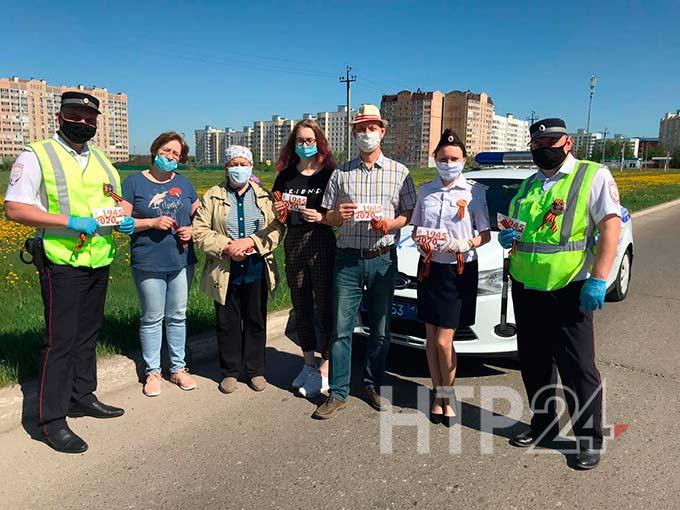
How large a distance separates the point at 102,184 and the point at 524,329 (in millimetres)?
2799

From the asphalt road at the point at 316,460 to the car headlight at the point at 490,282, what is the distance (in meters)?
0.74

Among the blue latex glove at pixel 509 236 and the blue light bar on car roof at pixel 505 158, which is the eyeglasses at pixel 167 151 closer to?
the blue latex glove at pixel 509 236

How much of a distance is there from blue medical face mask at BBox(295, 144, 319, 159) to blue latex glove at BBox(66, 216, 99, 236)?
145 centimetres

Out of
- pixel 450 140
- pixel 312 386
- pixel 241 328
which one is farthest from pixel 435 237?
pixel 241 328

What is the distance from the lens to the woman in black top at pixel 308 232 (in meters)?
3.88

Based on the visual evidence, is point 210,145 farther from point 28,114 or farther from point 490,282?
point 490,282

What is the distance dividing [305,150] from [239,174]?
20.4 inches

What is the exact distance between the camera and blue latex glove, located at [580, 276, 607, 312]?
2.90m

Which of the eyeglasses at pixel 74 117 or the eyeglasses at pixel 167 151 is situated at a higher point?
the eyeglasses at pixel 74 117

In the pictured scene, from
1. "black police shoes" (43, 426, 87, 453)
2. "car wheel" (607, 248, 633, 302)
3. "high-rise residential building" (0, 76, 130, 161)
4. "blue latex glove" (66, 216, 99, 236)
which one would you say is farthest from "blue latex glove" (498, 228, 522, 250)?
"high-rise residential building" (0, 76, 130, 161)

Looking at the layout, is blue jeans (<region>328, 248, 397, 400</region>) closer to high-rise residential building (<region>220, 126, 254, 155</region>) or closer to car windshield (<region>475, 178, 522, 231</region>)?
car windshield (<region>475, 178, 522, 231</region>)

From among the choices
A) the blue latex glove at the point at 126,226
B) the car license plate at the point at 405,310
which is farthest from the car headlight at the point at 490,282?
the blue latex glove at the point at 126,226

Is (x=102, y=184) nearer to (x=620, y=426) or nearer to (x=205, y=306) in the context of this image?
(x=205, y=306)

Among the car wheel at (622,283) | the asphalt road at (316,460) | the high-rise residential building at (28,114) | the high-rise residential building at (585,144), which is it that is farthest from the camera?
the high-rise residential building at (28,114)
